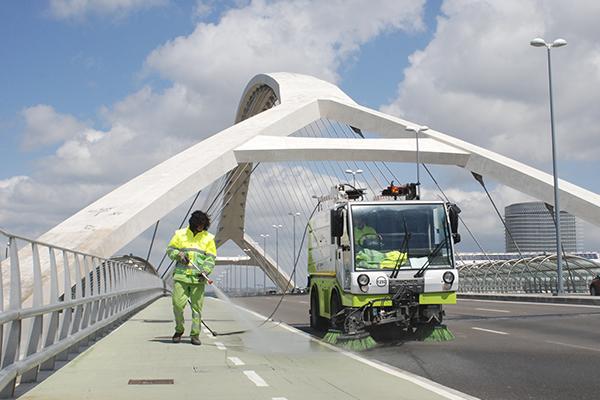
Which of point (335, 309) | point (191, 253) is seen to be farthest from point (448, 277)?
point (191, 253)

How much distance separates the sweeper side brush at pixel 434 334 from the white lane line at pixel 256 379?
5.05m

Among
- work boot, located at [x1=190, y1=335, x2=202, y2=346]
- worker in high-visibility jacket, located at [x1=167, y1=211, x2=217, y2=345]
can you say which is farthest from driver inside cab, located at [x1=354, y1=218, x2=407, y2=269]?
work boot, located at [x1=190, y1=335, x2=202, y2=346]

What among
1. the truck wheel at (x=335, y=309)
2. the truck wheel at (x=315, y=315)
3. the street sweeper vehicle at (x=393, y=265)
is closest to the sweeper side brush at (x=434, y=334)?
the street sweeper vehicle at (x=393, y=265)

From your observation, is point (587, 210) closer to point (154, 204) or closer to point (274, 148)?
point (274, 148)

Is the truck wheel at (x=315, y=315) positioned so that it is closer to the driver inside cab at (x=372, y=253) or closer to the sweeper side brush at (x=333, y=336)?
the sweeper side brush at (x=333, y=336)

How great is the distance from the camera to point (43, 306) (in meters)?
8.05

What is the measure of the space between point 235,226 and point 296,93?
142 ft

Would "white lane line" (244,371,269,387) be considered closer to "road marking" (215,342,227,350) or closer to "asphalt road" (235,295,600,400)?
"asphalt road" (235,295,600,400)

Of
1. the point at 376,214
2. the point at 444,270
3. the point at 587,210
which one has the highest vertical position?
the point at 587,210

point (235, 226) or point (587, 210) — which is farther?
point (235, 226)

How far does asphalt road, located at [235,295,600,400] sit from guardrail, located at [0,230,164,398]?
13.7ft

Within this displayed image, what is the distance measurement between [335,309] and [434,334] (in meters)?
1.80

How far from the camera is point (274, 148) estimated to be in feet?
129

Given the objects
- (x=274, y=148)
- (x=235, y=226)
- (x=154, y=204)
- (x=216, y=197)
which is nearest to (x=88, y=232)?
(x=154, y=204)
